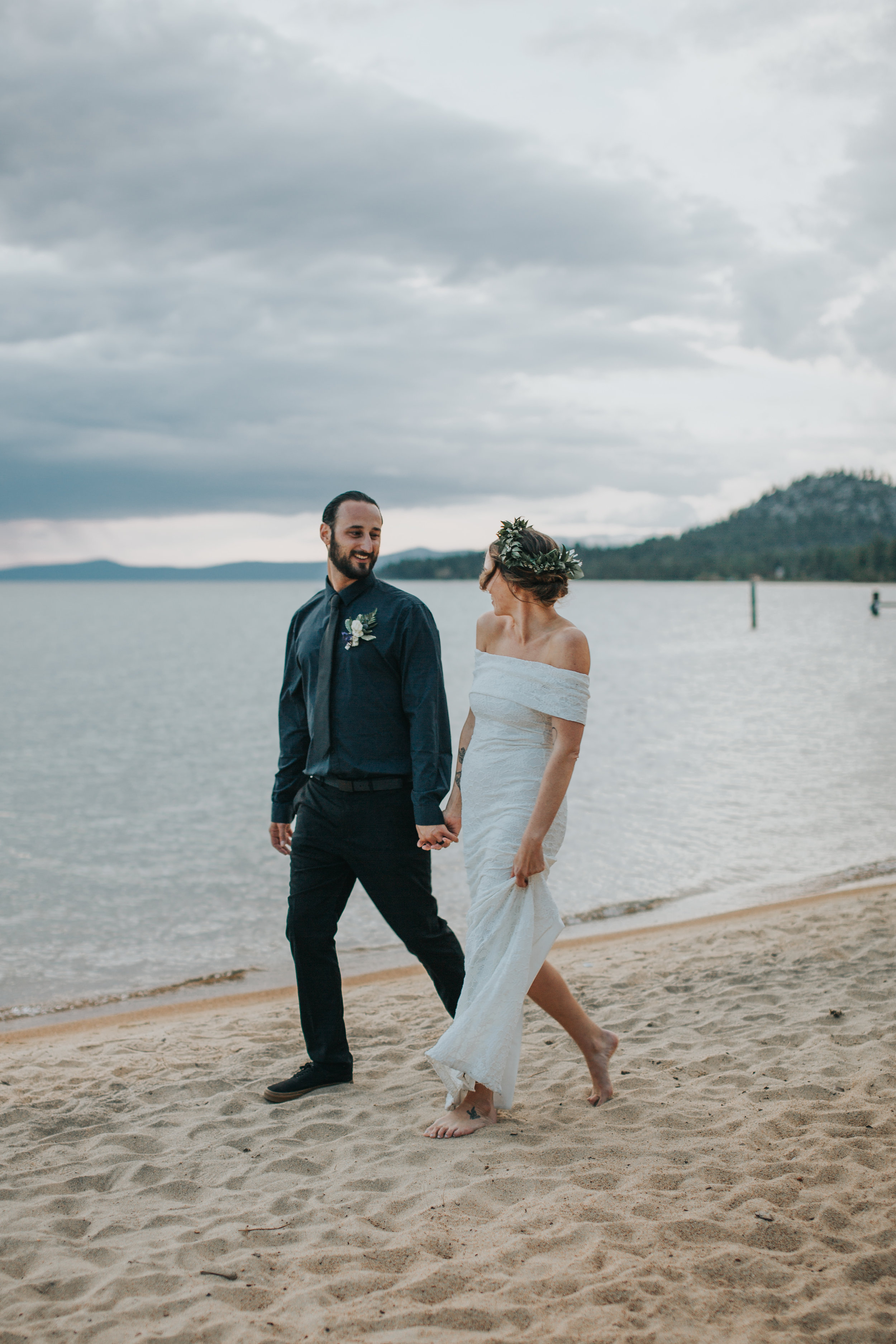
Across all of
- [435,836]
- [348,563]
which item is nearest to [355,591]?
[348,563]

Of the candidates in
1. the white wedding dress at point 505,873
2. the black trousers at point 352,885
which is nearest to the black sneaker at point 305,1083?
the black trousers at point 352,885

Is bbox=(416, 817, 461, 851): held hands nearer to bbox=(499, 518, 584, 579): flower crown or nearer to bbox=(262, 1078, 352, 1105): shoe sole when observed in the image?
bbox=(499, 518, 584, 579): flower crown

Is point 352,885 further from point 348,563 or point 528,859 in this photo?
point 348,563

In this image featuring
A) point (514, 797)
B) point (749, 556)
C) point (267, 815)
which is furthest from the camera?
point (749, 556)

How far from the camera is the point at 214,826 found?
13.7m

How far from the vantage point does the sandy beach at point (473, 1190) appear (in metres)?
2.65

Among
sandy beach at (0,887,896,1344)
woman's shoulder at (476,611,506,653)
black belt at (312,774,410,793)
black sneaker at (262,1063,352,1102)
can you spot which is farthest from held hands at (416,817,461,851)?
black sneaker at (262,1063,352,1102)

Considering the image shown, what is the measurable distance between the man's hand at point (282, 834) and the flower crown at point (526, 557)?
5.36 ft

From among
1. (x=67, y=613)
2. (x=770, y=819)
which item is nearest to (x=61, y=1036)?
(x=770, y=819)

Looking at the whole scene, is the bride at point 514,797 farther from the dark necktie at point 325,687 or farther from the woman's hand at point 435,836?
A: the dark necktie at point 325,687

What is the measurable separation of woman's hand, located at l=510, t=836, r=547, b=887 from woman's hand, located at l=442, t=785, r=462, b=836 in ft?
1.15

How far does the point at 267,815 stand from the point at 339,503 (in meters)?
11.1

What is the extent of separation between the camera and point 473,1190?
3.31 metres

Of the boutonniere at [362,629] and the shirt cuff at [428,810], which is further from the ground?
the boutonniere at [362,629]
